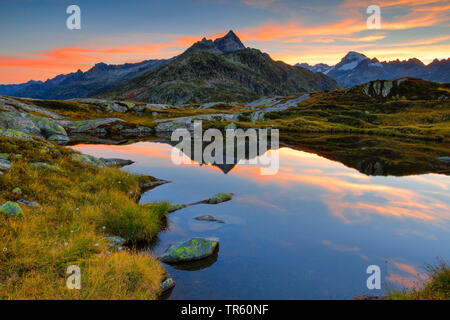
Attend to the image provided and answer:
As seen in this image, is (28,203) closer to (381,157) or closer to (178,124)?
→ (381,157)

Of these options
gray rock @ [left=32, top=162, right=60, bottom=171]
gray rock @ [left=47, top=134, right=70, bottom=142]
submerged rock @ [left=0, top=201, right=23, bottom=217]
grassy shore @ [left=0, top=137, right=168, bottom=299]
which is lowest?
grassy shore @ [left=0, top=137, right=168, bottom=299]

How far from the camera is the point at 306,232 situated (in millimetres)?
15281

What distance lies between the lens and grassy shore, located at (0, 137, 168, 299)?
24.1 feet

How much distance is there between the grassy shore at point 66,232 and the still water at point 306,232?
1.74 m

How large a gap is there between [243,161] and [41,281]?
33163 mm

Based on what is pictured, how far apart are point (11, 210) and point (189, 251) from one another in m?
7.44

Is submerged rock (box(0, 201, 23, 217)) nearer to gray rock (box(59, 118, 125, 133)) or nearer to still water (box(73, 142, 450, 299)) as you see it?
still water (box(73, 142, 450, 299))

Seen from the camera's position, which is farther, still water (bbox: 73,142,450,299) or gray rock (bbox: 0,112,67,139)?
gray rock (bbox: 0,112,67,139)

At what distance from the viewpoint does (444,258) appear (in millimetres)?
12773

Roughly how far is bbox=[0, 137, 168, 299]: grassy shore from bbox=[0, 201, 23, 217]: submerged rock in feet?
1.06

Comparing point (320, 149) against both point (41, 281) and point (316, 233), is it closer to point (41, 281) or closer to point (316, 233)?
point (316, 233)

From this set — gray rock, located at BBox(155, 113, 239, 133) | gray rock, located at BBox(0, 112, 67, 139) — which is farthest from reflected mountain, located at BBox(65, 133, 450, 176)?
gray rock, located at BBox(155, 113, 239, 133)

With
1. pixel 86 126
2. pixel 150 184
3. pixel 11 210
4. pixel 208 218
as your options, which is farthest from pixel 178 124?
pixel 11 210

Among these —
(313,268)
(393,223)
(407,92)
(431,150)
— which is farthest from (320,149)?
(407,92)
